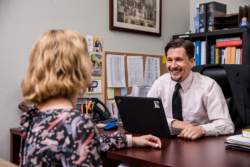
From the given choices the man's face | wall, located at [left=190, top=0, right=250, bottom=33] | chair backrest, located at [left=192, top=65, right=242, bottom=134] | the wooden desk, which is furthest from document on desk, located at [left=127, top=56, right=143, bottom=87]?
the wooden desk

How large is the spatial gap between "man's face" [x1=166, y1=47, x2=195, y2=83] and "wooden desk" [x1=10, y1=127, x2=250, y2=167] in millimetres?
667

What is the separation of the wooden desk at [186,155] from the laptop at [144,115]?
0.31 ft

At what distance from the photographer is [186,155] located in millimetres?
979

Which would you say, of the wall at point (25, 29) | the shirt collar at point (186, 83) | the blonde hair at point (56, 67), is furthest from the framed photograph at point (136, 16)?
the blonde hair at point (56, 67)

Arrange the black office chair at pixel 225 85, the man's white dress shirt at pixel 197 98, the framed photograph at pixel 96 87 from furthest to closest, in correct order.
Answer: the framed photograph at pixel 96 87 → the black office chair at pixel 225 85 → the man's white dress shirt at pixel 197 98

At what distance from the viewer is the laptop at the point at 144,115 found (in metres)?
1.21

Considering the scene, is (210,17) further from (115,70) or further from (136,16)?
(115,70)

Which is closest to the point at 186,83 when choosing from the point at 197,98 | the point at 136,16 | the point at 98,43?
the point at 197,98

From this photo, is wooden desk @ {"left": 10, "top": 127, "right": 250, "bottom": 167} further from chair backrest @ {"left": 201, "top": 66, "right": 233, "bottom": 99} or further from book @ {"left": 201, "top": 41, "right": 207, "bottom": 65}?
book @ {"left": 201, "top": 41, "right": 207, "bottom": 65}

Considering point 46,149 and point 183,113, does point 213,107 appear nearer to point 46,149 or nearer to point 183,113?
point 183,113

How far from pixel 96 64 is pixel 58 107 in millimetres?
1453

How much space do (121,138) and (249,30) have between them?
1982mm

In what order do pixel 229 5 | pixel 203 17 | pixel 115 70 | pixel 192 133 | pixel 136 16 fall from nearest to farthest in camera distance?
pixel 192 133 → pixel 115 70 → pixel 136 16 → pixel 203 17 → pixel 229 5

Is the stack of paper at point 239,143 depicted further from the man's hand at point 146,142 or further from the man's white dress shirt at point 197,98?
the man's white dress shirt at point 197,98
